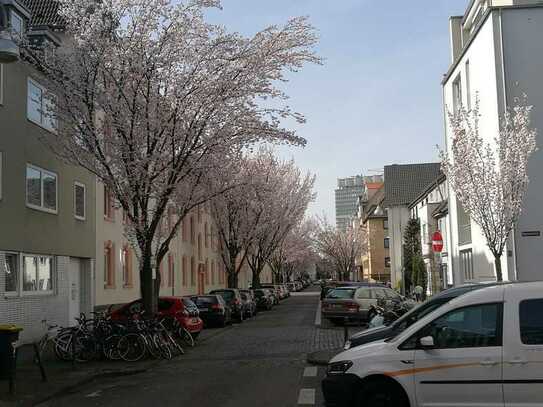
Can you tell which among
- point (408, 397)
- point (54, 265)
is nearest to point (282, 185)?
point (54, 265)

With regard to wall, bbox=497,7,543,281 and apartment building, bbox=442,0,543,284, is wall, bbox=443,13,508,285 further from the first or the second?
wall, bbox=497,7,543,281

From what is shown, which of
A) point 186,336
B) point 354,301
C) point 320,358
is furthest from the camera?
point 354,301

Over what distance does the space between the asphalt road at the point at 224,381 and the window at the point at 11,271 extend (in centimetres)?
490

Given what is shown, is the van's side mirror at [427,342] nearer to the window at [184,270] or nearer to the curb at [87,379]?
the curb at [87,379]

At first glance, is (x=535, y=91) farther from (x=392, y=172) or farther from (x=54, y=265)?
(x=392, y=172)

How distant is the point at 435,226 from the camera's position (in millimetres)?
44812

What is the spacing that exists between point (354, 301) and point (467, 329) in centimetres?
1874

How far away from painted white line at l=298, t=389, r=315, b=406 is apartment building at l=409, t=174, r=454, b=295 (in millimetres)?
24512

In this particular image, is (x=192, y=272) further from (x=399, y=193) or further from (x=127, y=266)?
(x=399, y=193)

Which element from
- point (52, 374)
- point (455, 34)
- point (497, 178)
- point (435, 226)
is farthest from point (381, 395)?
point (435, 226)

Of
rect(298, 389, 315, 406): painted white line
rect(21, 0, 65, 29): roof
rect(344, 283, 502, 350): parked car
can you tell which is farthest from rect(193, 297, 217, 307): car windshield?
rect(298, 389, 315, 406): painted white line

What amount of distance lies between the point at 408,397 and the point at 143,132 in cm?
1236

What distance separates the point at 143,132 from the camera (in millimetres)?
18156

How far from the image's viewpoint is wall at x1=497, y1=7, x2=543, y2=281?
2488 cm
